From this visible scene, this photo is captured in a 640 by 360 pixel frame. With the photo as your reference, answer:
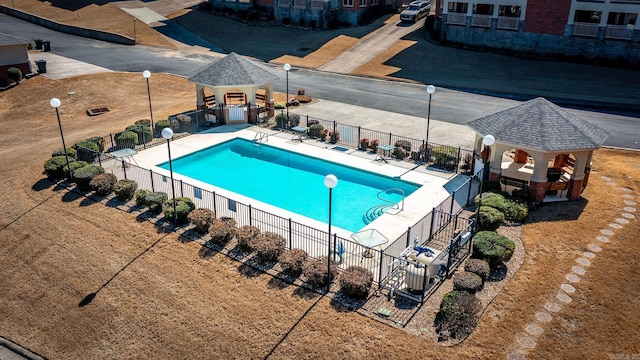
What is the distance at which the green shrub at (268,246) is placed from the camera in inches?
717

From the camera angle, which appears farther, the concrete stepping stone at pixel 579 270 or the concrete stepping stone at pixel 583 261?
the concrete stepping stone at pixel 583 261

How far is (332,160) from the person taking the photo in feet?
93.0

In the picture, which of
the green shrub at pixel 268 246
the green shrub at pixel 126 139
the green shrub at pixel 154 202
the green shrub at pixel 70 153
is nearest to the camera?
the green shrub at pixel 268 246

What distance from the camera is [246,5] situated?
68.2m

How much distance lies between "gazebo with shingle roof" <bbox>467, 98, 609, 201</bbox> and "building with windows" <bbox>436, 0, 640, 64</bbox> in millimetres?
29334

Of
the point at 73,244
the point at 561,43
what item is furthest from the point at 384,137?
the point at 561,43

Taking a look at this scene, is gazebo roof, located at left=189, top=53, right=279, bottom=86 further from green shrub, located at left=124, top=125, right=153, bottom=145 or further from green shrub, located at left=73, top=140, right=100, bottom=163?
green shrub, located at left=73, top=140, right=100, bottom=163

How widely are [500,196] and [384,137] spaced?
426 inches

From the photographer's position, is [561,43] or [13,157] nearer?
[13,157]

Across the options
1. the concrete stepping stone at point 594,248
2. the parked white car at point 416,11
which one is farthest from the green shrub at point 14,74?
the concrete stepping stone at point 594,248

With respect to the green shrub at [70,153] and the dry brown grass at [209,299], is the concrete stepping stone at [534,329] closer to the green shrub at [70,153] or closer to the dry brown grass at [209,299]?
the dry brown grass at [209,299]

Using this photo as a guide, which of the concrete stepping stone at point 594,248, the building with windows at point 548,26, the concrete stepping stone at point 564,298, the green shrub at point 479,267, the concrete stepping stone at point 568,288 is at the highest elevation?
the building with windows at point 548,26

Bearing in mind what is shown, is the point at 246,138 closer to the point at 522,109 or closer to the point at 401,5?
the point at 522,109

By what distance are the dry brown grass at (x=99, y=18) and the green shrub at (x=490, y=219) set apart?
47.4m
